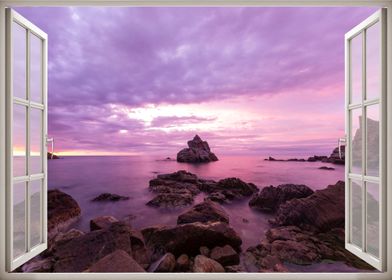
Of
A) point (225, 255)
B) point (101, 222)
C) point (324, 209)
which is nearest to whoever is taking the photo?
point (225, 255)

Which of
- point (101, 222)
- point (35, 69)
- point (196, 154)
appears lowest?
point (101, 222)

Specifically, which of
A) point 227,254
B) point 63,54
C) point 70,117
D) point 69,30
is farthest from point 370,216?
point 70,117

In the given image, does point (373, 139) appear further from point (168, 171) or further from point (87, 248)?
point (168, 171)

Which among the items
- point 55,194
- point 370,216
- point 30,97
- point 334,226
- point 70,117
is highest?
point 70,117

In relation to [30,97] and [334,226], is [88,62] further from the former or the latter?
[334,226]

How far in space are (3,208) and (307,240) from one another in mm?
3836

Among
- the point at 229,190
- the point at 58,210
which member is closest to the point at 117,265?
the point at 58,210

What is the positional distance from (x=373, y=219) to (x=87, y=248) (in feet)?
9.12

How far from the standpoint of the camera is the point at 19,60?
1.34 meters

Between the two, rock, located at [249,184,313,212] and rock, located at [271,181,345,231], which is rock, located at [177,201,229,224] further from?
rock, located at [249,184,313,212]

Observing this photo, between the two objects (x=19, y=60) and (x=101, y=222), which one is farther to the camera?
(x=101, y=222)

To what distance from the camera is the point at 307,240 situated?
11.4ft

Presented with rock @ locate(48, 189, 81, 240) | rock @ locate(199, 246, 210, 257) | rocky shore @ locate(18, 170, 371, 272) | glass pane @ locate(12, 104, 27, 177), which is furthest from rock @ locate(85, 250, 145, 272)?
rock @ locate(48, 189, 81, 240)

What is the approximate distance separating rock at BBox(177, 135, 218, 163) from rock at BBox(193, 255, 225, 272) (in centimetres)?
1185
